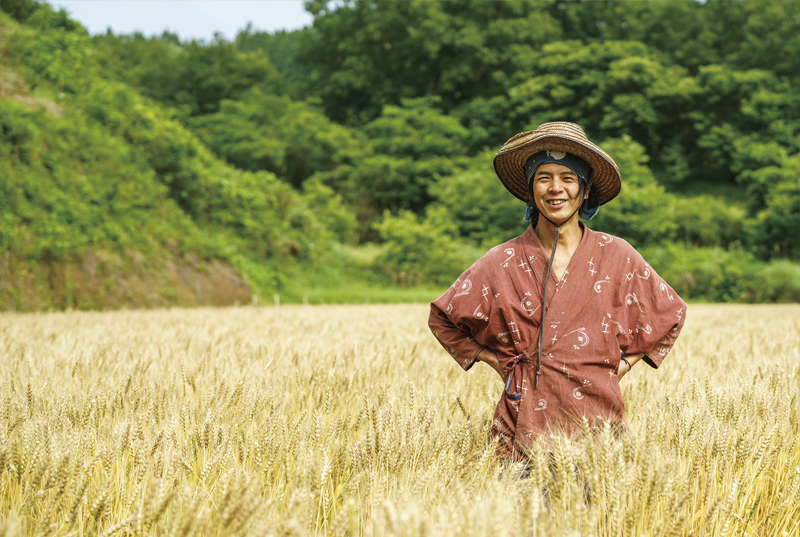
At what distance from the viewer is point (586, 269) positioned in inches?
79.3

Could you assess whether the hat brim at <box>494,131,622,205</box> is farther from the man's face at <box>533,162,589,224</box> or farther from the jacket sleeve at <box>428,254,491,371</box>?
the jacket sleeve at <box>428,254,491,371</box>

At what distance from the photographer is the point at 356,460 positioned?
1675 millimetres

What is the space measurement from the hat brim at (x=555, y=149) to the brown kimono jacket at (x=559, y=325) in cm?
21

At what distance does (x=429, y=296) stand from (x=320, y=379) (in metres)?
13.5

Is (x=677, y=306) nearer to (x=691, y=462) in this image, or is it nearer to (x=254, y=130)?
(x=691, y=462)

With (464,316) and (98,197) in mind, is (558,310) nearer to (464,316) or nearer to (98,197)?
(464,316)

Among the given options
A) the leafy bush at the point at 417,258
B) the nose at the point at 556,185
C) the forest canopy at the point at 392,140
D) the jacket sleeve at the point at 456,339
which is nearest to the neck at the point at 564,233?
the nose at the point at 556,185

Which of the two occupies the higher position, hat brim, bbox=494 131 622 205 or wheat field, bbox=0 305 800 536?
hat brim, bbox=494 131 622 205

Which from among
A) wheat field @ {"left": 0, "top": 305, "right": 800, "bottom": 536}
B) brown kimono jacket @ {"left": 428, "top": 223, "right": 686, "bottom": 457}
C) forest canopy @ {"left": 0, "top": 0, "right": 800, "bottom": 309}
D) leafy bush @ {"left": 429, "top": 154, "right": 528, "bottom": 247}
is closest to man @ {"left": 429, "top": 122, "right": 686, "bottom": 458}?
brown kimono jacket @ {"left": 428, "top": 223, "right": 686, "bottom": 457}

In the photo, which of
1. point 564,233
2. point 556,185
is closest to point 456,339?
point 564,233

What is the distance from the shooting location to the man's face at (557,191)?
1.99 metres

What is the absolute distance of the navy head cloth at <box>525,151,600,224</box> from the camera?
6.61 feet

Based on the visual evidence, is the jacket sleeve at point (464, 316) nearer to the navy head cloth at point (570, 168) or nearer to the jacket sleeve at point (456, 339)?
the jacket sleeve at point (456, 339)

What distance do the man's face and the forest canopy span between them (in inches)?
351
